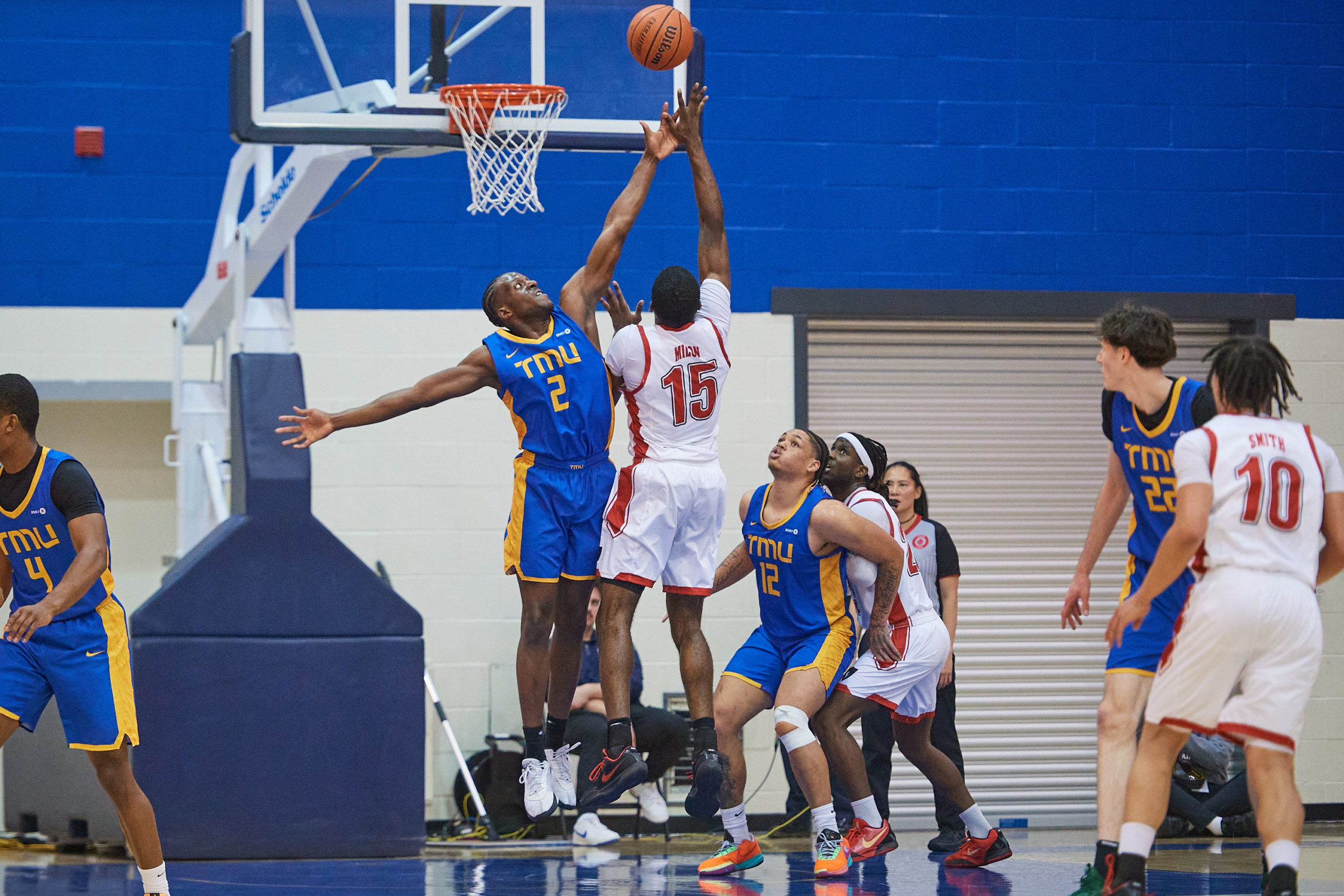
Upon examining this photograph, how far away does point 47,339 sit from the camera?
33.8 ft

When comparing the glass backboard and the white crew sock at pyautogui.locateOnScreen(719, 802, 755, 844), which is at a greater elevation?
the glass backboard

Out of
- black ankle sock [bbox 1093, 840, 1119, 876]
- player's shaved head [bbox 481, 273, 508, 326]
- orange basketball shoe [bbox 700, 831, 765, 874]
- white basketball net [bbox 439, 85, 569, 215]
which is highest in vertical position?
white basketball net [bbox 439, 85, 569, 215]

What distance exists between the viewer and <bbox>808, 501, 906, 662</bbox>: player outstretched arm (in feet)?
23.6

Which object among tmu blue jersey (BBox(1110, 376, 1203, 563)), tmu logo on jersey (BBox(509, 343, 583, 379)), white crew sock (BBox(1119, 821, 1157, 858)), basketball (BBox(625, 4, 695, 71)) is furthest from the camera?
basketball (BBox(625, 4, 695, 71))

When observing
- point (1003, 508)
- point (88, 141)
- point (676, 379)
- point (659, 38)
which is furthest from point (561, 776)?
point (88, 141)

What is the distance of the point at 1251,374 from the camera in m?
5.22

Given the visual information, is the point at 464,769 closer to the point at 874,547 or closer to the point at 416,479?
the point at 416,479

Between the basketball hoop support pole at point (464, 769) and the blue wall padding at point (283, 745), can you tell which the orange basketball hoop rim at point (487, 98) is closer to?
the blue wall padding at point (283, 745)

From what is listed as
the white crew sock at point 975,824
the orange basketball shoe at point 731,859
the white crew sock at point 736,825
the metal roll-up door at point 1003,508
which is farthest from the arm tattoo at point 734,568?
the metal roll-up door at point 1003,508

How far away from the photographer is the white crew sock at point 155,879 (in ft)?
20.2

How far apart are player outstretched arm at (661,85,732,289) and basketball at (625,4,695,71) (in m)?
0.17

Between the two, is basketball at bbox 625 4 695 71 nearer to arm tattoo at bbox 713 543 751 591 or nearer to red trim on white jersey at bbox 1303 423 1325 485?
arm tattoo at bbox 713 543 751 591

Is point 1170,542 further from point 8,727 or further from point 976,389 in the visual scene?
point 976,389

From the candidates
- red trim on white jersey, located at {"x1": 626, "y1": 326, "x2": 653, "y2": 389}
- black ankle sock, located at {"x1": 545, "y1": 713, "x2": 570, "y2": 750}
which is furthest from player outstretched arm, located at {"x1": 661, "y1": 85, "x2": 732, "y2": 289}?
black ankle sock, located at {"x1": 545, "y1": 713, "x2": 570, "y2": 750}
